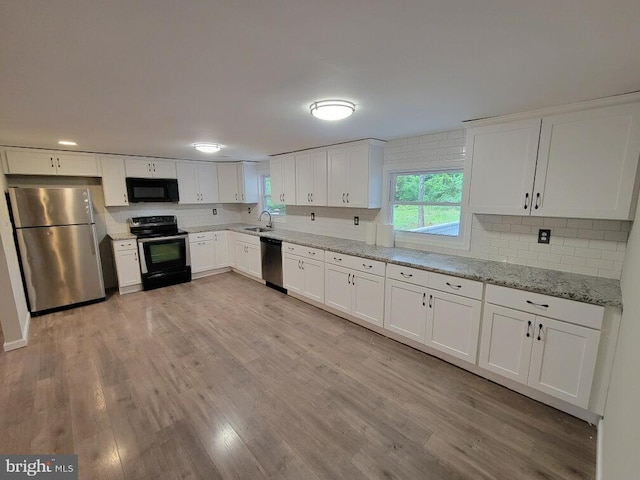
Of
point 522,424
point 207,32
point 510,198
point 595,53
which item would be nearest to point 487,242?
point 510,198

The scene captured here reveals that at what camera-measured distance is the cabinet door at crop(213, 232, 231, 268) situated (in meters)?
5.39

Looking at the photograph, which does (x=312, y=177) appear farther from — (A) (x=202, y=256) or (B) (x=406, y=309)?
(A) (x=202, y=256)

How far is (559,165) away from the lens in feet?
6.99

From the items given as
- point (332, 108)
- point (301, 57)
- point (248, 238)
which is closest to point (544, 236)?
point (332, 108)

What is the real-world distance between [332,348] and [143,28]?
281 cm

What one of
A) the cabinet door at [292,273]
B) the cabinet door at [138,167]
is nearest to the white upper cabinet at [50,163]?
the cabinet door at [138,167]

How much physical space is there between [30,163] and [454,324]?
5.57 metres

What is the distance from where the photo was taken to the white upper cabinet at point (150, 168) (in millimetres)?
4531

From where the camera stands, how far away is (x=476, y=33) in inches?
45.8

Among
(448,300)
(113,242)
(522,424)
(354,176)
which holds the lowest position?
(522,424)

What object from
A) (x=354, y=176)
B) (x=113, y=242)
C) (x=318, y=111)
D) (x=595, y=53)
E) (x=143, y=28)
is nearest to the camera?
(x=143, y=28)

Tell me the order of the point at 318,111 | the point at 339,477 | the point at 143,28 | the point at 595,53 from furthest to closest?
the point at 318,111, the point at 339,477, the point at 595,53, the point at 143,28

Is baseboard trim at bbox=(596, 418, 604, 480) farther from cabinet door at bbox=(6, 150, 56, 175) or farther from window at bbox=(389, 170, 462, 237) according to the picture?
cabinet door at bbox=(6, 150, 56, 175)

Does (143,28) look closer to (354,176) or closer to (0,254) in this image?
(354,176)
